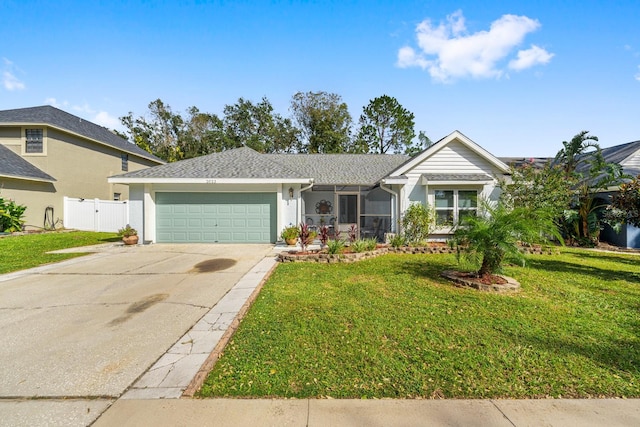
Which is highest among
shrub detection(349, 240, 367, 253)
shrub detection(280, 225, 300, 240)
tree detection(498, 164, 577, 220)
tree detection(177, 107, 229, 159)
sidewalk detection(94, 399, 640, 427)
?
tree detection(177, 107, 229, 159)

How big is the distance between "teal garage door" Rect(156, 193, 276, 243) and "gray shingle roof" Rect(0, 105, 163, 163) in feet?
35.6

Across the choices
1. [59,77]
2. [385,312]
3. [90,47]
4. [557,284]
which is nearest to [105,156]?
[59,77]

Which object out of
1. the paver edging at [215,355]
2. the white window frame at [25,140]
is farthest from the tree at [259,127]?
the paver edging at [215,355]

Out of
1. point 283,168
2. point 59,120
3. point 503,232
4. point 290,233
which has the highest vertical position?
point 59,120

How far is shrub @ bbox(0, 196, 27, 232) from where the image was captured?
13.2 m

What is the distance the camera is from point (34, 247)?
35.6 ft

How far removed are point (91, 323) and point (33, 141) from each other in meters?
18.9

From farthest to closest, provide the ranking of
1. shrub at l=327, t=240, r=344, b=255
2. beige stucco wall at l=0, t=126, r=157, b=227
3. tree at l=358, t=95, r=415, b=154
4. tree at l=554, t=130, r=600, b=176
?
tree at l=358, t=95, r=415, b=154
beige stucco wall at l=0, t=126, r=157, b=227
tree at l=554, t=130, r=600, b=176
shrub at l=327, t=240, r=344, b=255

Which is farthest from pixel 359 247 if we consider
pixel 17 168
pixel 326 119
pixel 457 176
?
pixel 326 119

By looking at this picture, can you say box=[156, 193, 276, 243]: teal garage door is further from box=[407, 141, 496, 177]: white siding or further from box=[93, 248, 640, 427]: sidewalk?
box=[93, 248, 640, 427]: sidewalk

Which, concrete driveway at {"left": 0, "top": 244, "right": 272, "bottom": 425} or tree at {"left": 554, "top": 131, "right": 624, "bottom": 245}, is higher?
tree at {"left": 554, "top": 131, "right": 624, "bottom": 245}

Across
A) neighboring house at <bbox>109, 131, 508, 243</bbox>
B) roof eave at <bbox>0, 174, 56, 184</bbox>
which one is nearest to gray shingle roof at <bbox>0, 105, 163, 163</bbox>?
roof eave at <bbox>0, 174, 56, 184</bbox>

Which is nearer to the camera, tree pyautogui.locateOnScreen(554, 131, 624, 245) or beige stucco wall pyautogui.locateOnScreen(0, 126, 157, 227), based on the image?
tree pyautogui.locateOnScreen(554, 131, 624, 245)

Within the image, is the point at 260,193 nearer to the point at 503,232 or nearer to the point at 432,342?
the point at 503,232
